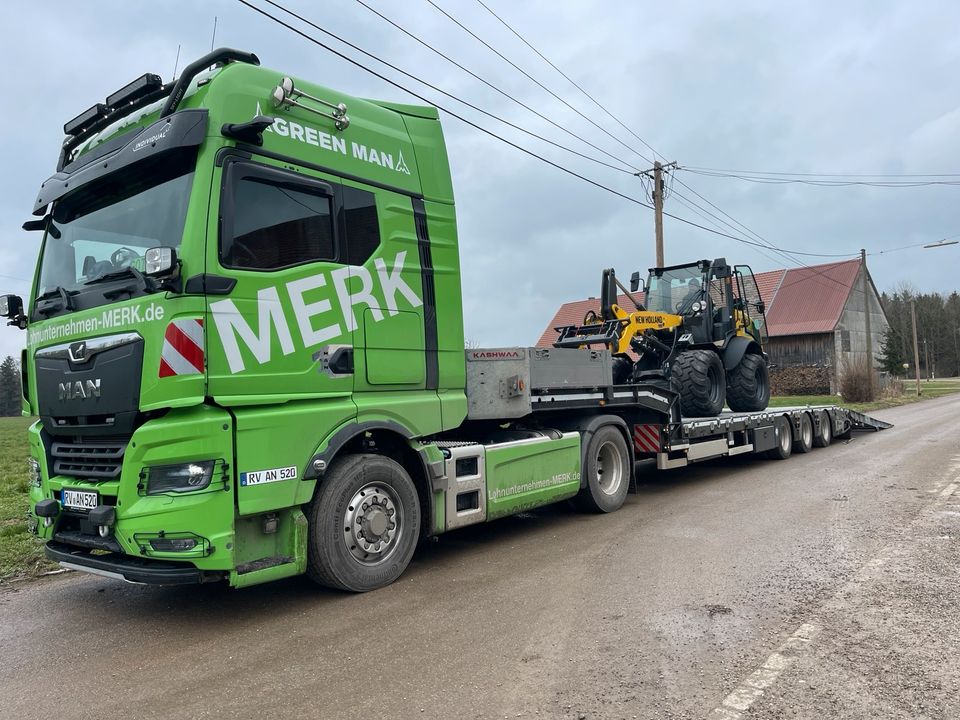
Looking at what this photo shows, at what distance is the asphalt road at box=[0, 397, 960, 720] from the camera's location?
3424mm

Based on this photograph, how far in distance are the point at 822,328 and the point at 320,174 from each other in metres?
39.8

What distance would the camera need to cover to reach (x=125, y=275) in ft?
15.3

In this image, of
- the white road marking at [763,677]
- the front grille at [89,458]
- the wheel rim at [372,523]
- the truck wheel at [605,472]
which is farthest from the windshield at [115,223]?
the truck wheel at [605,472]

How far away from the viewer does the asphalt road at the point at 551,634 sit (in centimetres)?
342

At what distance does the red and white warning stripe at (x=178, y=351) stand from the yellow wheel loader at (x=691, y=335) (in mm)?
6948

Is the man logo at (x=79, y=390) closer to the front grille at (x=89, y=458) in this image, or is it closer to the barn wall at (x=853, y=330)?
the front grille at (x=89, y=458)

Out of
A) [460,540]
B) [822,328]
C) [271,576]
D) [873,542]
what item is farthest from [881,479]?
[822,328]

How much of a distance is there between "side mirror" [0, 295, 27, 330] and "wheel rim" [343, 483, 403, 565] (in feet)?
10.00

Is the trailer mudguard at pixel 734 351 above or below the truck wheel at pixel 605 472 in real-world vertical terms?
above

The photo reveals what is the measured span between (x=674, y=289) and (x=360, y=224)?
821 cm

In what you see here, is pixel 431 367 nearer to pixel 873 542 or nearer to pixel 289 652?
pixel 289 652

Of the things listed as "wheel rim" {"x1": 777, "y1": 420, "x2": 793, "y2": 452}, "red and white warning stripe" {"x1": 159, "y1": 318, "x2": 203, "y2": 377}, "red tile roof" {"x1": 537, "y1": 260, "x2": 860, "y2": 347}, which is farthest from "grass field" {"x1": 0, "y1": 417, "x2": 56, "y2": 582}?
"red tile roof" {"x1": 537, "y1": 260, "x2": 860, "y2": 347}

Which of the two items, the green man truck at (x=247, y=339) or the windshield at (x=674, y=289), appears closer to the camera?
the green man truck at (x=247, y=339)

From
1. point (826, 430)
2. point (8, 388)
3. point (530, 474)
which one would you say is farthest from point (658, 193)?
point (8, 388)
